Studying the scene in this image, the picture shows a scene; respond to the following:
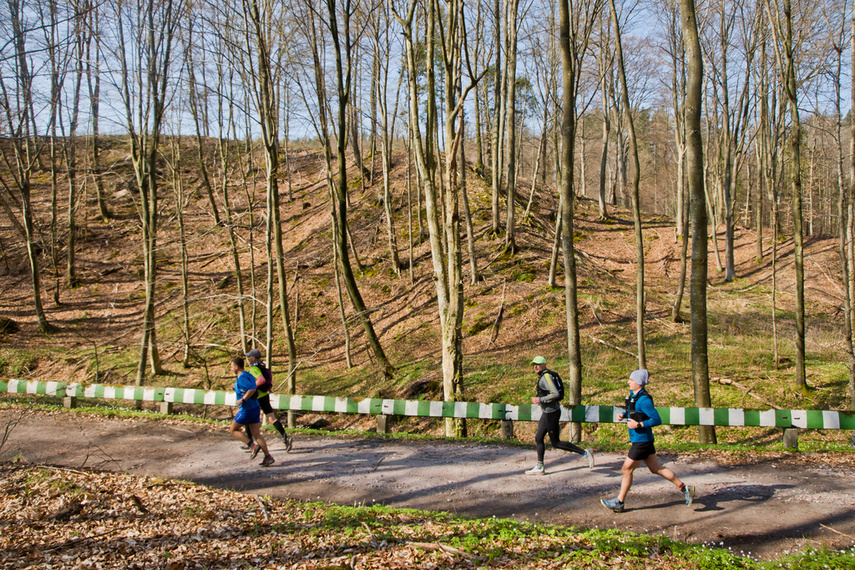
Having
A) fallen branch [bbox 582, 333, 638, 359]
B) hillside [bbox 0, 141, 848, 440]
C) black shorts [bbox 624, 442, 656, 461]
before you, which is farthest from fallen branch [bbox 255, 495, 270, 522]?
fallen branch [bbox 582, 333, 638, 359]

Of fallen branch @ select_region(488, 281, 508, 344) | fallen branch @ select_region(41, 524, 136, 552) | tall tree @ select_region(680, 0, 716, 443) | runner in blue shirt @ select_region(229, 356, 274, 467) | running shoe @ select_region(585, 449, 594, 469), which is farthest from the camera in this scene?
fallen branch @ select_region(488, 281, 508, 344)

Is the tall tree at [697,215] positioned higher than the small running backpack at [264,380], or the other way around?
the tall tree at [697,215]

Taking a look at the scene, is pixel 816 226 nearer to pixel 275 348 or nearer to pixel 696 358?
pixel 696 358

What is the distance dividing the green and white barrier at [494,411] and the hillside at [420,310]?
200cm

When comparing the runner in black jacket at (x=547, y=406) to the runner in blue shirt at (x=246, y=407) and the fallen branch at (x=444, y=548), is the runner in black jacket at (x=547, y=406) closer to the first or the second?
the fallen branch at (x=444, y=548)

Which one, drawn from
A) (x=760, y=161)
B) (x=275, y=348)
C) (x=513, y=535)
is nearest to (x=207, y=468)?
(x=513, y=535)

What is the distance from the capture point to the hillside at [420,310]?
15180 mm

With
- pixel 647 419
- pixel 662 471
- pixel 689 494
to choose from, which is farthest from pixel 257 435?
pixel 689 494

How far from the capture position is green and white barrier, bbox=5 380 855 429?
8867 millimetres

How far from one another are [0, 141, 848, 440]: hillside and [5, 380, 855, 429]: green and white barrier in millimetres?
2000

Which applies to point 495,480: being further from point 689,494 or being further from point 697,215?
point 697,215

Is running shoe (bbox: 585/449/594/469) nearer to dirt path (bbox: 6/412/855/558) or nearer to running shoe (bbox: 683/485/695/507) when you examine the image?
dirt path (bbox: 6/412/855/558)

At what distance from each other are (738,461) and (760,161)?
23580mm

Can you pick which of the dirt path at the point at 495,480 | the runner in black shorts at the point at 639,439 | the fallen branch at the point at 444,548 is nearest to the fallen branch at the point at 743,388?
the dirt path at the point at 495,480
